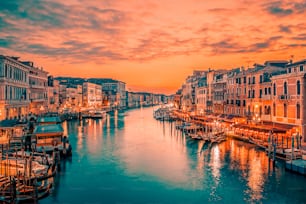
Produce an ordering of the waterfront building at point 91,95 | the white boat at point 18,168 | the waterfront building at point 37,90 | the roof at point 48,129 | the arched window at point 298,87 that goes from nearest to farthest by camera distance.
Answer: the white boat at point 18,168, the arched window at point 298,87, the roof at point 48,129, the waterfront building at point 37,90, the waterfront building at point 91,95

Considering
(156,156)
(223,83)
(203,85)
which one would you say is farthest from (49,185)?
(203,85)

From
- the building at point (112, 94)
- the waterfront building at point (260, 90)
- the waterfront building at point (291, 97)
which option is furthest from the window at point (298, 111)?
the building at point (112, 94)

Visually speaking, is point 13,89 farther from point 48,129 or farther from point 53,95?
point 53,95

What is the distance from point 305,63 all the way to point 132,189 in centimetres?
1912

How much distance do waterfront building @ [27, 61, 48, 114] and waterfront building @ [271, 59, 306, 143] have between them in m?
39.9

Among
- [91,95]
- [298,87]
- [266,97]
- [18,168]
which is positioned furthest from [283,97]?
[91,95]

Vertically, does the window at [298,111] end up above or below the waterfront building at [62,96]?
below

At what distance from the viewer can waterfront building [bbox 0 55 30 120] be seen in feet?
120

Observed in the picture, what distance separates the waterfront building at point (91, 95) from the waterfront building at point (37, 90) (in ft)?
154

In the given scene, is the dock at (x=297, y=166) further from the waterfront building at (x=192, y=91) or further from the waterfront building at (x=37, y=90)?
the waterfront building at (x=192, y=91)

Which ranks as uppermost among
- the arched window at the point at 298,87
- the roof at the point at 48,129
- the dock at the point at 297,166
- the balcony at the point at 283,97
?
the arched window at the point at 298,87

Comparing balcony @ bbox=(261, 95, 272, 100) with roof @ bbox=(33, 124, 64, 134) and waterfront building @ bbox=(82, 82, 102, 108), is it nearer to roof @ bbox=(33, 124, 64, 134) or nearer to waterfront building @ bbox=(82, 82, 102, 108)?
roof @ bbox=(33, 124, 64, 134)

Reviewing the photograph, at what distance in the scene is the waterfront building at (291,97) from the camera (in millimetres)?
27188

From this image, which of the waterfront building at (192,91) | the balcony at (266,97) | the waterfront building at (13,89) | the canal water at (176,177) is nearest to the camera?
the canal water at (176,177)
